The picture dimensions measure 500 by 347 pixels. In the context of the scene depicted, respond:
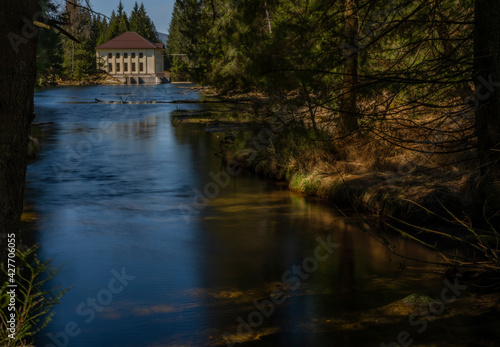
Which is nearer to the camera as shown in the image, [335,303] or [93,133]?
[335,303]

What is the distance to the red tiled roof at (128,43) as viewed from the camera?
118m

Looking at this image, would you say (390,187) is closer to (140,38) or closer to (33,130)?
(33,130)

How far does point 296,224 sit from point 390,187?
2252 millimetres

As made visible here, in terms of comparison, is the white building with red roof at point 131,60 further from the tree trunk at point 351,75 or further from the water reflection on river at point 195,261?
the tree trunk at point 351,75

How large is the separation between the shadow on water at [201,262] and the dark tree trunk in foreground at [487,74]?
2396mm

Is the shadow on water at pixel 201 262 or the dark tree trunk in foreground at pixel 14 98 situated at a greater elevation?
the dark tree trunk in foreground at pixel 14 98

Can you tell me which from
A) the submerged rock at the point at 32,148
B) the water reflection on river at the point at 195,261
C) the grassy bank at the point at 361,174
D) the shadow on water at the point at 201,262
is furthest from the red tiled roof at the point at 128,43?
the grassy bank at the point at 361,174

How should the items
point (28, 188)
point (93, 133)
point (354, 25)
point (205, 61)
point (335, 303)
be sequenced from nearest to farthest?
point (335, 303)
point (354, 25)
point (28, 188)
point (93, 133)
point (205, 61)

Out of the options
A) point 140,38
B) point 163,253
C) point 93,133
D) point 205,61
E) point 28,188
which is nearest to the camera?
point 163,253

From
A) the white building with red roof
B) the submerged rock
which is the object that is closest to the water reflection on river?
the submerged rock

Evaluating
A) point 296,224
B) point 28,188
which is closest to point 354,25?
point 296,224

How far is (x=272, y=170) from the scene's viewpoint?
17516 mm

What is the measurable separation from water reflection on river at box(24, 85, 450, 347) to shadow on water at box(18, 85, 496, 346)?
0.09 ft

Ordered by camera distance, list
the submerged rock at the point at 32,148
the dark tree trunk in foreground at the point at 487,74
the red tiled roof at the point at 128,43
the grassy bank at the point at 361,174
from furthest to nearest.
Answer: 1. the red tiled roof at the point at 128,43
2. the submerged rock at the point at 32,148
3. the grassy bank at the point at 361,174
4. the dark tree trunk in foreground at the point at 487,74
